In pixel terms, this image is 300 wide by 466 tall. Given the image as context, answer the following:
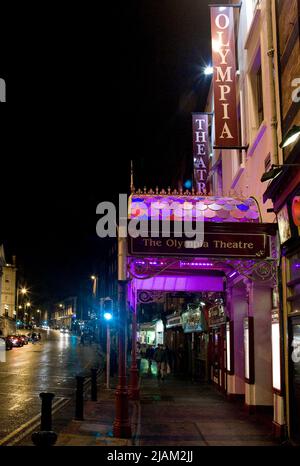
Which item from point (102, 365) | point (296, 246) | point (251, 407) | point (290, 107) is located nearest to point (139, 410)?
point (251, 407)

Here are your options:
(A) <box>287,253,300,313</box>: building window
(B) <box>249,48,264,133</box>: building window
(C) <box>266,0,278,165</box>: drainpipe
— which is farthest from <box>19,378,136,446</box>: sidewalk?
(B) <box>249,48,264,133</box>: building window

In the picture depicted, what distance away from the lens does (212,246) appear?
37.5 feet

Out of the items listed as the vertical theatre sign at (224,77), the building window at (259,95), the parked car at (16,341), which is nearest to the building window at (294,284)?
the vertical theatre sign at (224,77)

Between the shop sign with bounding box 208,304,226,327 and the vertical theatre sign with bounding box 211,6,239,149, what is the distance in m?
7.10

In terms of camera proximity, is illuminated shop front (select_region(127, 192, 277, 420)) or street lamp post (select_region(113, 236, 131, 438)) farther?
street lamp post (select_region(113, 236, 131, 438))

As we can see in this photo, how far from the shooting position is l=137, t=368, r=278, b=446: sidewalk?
37.0 ft

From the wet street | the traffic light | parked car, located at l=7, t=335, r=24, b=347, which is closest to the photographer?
the wet street

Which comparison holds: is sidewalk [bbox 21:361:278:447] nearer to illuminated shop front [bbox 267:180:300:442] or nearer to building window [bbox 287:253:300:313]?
illuminated shop front [bbox 267:180:300:442]

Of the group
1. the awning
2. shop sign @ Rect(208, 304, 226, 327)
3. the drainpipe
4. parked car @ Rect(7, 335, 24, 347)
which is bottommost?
parked car @ Rect(7, 335, 24, 347)

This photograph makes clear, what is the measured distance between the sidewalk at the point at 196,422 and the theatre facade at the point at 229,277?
571 mm

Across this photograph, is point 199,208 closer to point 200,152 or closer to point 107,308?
point 107,308

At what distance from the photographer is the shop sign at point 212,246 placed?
11406mm

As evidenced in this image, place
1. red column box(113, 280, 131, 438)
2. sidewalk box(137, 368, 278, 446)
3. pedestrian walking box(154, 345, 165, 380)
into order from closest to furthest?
1. sidewalk box(137, 368, 278, 446)
2. red column box(113, 280, 131, 438)
3. pedestrian walking box(154, 345, 165, 380)

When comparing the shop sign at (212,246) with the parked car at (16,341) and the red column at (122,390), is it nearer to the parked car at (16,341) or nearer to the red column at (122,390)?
the red column at (122,390)
